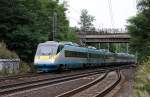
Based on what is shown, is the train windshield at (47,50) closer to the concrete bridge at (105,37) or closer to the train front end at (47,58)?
the train front end at (47,58)

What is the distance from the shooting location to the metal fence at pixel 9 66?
4056 cm

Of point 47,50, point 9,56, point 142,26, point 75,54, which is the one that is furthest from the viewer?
point 142,26

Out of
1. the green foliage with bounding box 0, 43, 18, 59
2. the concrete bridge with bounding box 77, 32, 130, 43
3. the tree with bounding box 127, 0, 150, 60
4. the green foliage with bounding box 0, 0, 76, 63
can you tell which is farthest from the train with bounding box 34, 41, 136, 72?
the concrete bridge with bounding box 77, 32, 130, 43

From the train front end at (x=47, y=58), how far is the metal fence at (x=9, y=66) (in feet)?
6.37

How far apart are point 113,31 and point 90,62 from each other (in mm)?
36630

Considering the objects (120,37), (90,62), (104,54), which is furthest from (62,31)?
(120,37)

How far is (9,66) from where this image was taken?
136ft

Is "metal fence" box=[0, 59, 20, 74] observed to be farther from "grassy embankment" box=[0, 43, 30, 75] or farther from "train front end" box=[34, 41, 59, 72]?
"train front end" box=[34, 41, 59, 72]

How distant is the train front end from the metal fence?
194cm

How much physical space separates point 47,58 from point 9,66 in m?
3.38

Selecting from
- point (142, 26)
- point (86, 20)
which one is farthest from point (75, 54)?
point (86, 20)

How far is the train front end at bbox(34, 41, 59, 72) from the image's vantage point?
1641 inches

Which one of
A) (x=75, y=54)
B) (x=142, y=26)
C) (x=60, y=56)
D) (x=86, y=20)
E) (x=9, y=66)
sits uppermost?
(x=86, y=20)

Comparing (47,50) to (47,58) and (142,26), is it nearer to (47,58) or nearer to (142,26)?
(47,58)
